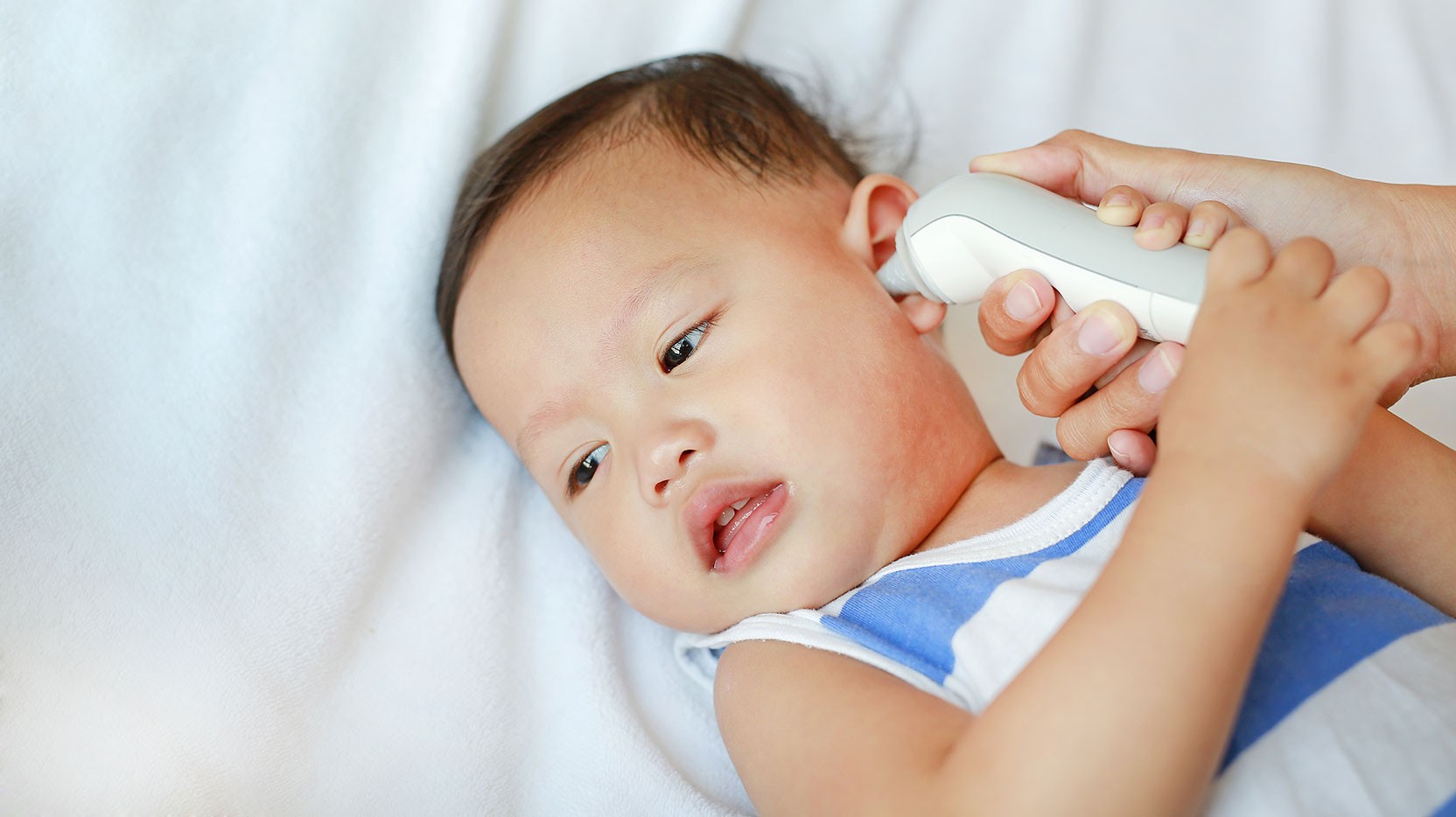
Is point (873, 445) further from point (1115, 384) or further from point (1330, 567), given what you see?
point (1330, 567)

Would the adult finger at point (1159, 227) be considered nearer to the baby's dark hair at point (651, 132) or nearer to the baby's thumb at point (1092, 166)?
the baby's thumb at point (1092, 166)

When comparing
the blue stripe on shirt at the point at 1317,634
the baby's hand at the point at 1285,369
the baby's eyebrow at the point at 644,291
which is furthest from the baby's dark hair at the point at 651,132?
the blue stripe on shirt at the point at 1317,634

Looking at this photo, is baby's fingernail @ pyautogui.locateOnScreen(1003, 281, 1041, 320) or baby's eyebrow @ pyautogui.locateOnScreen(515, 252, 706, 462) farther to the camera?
baby's eyebrow @ pyautogui.locateOnScreen(515, 252, 706, 462)

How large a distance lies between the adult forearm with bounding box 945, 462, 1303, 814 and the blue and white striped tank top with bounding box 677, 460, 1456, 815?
0.45 feet

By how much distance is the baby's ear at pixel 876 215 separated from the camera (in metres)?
1.41

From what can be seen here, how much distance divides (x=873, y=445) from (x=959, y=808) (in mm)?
426

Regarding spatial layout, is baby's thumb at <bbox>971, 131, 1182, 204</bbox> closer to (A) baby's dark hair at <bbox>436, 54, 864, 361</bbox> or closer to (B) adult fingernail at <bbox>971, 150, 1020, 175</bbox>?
(B) adult fingernail at <bbox>971, 150, 1020, 175</bbox>

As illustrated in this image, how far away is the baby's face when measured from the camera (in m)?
1.20

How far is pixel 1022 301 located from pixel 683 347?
373 millimetres

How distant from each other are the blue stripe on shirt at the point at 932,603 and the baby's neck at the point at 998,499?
70 mm

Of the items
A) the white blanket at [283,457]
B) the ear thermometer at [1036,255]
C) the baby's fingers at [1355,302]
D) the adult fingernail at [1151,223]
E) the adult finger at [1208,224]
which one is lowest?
the white blanket at [283,457]

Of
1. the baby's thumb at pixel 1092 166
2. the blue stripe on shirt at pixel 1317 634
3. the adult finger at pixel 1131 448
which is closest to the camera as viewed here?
the blue stripe on shirt at pixel 1317 634

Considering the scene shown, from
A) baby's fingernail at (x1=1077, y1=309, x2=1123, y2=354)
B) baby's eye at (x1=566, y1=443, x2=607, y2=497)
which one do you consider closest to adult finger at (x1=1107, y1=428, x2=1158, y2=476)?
baby's fingernail at (x1=1077, y1=309, x2=1123, y2=354)

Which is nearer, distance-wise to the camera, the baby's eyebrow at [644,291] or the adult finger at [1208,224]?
the adult finger at [1208,224]
